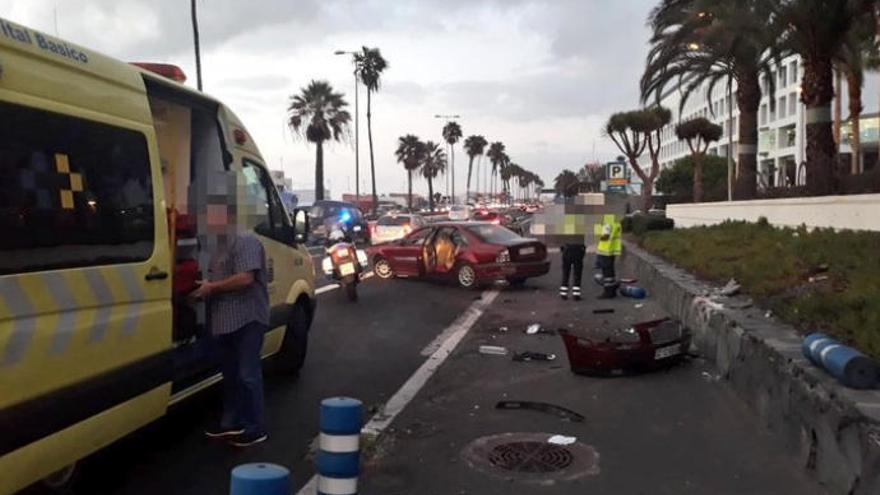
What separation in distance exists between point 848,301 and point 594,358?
2335 millimetres

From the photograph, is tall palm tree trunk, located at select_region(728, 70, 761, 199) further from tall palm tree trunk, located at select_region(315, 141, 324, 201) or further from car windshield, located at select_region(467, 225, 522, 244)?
tall palm tree trunk, located at select_region(315, 141, 324, 201)

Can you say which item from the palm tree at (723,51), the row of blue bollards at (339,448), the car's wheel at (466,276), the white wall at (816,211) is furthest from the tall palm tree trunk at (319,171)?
the row of blue bollards at (339,448)

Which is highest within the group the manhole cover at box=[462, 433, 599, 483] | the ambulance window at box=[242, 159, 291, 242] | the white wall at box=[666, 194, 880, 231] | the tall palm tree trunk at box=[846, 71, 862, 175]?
the tall palm tree trunk at box=[846, 71, 862, 175]

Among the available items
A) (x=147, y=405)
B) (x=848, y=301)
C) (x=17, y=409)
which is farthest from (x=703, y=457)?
(x=17, y=409)

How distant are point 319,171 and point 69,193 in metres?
57.5

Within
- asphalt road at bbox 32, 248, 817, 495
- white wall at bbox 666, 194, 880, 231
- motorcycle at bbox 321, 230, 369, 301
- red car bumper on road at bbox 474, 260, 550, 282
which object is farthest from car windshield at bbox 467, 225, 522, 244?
asphalt road at bbox 32, 248, 817, 495

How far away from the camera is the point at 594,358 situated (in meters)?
7.91

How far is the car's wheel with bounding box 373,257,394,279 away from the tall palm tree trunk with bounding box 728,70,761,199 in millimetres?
13411

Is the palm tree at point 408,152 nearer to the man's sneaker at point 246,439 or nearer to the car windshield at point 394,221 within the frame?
the car windshield at point 394,221

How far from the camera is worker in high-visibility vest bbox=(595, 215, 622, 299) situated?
14.4 meters

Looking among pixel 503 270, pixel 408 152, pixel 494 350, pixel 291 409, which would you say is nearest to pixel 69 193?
pixel 291 409

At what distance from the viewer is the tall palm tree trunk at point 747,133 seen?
26.3m

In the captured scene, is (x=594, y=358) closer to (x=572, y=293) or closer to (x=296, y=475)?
(x=296, y=475)

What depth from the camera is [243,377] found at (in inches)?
222
